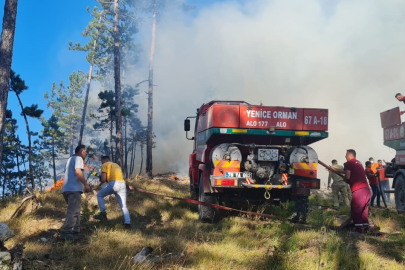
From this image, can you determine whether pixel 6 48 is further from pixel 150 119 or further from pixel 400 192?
pixel 150 119

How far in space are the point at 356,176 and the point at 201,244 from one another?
359 centimetres

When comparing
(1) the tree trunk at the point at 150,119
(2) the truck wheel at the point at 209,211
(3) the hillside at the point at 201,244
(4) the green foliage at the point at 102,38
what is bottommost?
(3) the hillside at the point at 201,244

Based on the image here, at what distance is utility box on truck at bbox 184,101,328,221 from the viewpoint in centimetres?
683

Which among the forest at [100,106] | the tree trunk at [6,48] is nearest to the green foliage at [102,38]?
the forest at [100,106]

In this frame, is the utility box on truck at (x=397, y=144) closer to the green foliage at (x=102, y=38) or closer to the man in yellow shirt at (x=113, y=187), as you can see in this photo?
the man in yellow shirt at (x=113, y=187)

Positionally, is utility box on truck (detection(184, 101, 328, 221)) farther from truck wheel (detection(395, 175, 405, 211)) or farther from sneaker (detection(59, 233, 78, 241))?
truck wheel (detection(395, 175, 405, 211))

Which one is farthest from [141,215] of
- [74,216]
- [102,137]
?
[102,137]

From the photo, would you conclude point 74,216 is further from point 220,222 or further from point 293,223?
point 293,223

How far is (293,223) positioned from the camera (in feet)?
23.8

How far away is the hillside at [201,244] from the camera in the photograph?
442cm

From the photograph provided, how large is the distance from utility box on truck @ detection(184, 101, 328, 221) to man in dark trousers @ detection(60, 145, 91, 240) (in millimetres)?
2516

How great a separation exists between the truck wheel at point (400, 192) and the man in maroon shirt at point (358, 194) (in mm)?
3344

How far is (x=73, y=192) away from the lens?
595 centimetres

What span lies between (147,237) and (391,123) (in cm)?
760
